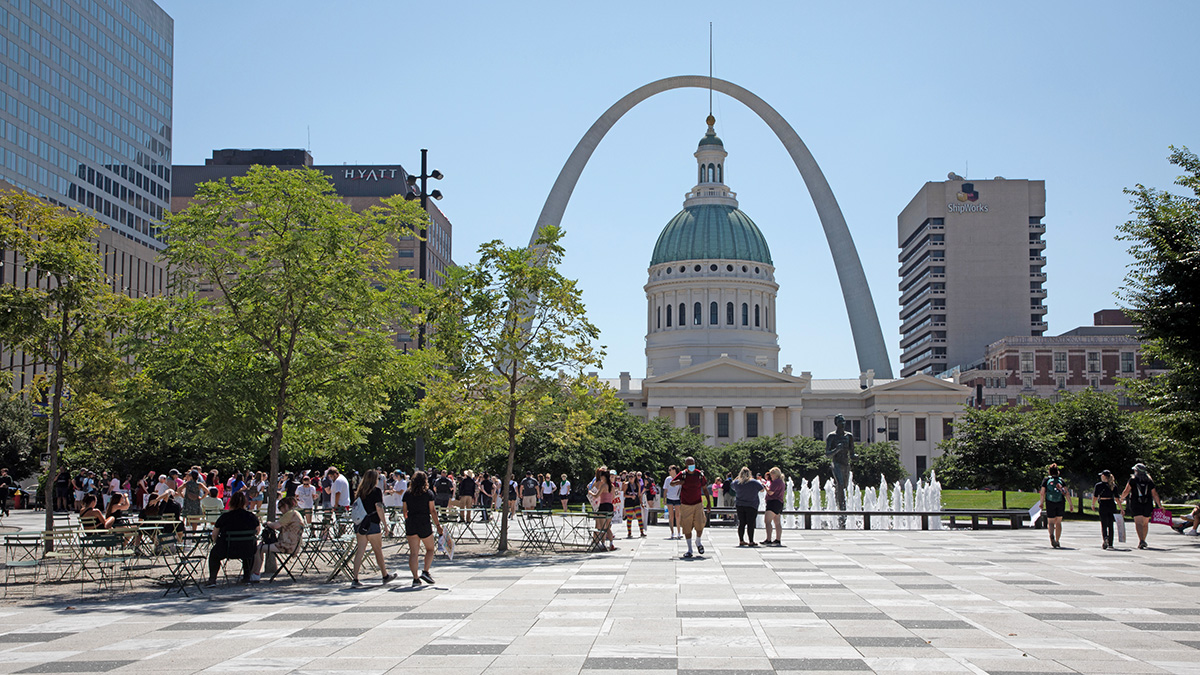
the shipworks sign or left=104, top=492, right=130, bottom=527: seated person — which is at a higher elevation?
the shipworks sign

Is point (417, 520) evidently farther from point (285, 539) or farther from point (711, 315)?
point (711, 315)

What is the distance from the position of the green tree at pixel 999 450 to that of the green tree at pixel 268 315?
36.9 m

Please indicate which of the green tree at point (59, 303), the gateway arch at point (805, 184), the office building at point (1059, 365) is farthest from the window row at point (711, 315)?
the green tree at point (59, 303)

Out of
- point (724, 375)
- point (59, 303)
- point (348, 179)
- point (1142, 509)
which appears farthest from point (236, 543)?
point (348, 179)

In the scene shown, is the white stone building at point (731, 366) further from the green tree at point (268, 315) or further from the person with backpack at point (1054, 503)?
the green tree at point (268, 315)

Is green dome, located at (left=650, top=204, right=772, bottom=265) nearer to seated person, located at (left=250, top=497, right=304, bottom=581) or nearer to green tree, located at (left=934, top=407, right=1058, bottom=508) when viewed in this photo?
green tree, located at (left=934, top=407, right=1058, bottom=508)

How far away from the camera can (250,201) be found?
808 inches

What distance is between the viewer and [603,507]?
25.2m

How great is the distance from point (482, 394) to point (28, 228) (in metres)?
9.78

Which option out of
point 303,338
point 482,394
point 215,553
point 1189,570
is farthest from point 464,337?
point 1189,570

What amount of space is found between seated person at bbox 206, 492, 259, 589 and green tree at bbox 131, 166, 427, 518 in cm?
196

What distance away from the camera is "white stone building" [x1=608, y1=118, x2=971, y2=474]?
11519 centimetres

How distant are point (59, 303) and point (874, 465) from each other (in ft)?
257

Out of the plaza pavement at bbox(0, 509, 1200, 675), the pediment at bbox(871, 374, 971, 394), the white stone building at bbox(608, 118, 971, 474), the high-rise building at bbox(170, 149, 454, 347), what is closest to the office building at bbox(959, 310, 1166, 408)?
the pediment at bbox(871, 374, 971, 394)
